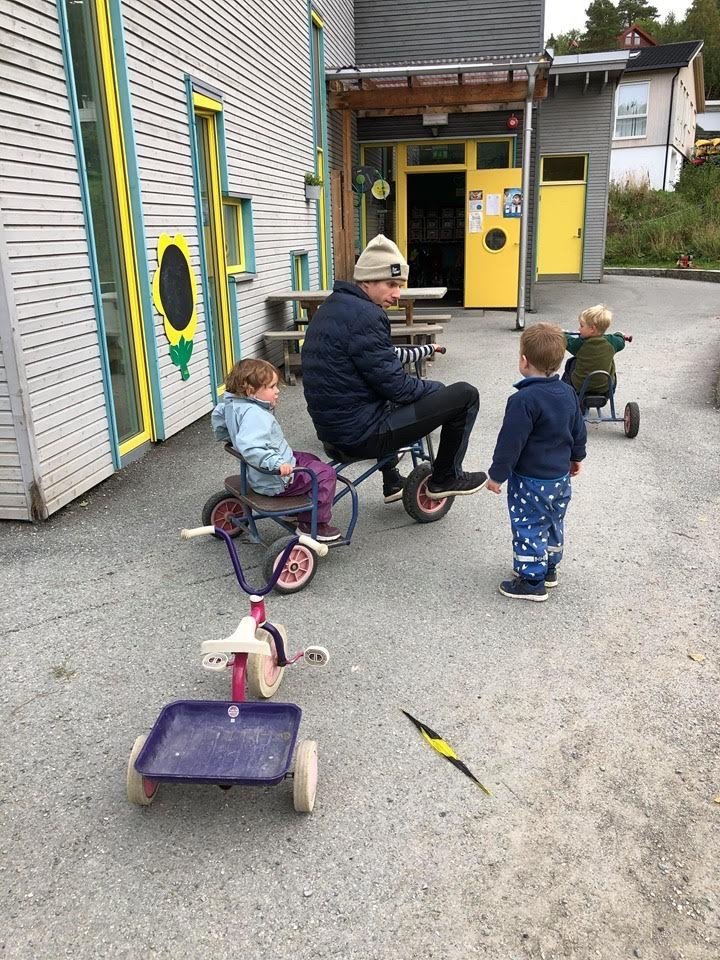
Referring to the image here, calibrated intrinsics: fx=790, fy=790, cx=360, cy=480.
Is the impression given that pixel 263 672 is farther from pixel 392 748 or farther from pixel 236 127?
pixel 236 127

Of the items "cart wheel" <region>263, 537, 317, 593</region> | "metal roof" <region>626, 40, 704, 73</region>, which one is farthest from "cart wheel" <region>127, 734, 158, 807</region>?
"metal roof" <region>626, 40, 704, 73</region>

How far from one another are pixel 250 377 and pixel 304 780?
7.20 feet

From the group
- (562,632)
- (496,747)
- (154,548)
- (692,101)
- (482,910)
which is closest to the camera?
(482,910)

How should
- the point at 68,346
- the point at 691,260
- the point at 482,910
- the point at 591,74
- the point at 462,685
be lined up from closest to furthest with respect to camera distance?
the point at 482,910 < the point at 462,685 < the point at 68,346 < the point at 591,74 < the point at 691,260

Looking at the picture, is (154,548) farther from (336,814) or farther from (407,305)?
(407,305)

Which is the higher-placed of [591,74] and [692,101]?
[692,101]

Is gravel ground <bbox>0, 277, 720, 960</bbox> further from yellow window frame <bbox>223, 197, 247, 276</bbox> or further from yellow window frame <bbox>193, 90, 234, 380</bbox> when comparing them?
yellow window frame <bbox>223, 197, 247, 276</bbox>

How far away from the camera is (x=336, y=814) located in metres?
2.57

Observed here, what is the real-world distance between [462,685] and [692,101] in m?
45.7

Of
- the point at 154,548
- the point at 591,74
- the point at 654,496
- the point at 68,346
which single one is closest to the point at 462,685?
the point at 154,548

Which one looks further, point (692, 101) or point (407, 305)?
point (692, 101)

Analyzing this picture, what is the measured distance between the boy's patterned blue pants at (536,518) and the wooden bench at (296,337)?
562cm

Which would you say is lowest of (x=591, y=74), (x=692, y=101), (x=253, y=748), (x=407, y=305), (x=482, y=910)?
(x=482, y=910)

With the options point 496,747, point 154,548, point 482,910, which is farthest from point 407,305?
point 482,910
